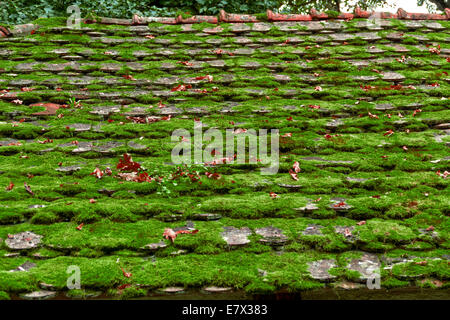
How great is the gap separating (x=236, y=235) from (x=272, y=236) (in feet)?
0.79

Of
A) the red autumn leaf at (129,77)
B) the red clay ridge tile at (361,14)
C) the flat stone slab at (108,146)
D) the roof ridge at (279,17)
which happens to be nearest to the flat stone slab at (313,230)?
the flat stone slab at (108,146)

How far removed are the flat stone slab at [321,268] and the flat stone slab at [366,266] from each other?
0.37 ft

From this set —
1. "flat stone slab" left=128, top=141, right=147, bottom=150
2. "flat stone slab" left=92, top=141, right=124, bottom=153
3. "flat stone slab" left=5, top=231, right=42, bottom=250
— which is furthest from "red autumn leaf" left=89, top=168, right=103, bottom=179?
"flat stone slab" left=5, top=231, right=42, bottom=250

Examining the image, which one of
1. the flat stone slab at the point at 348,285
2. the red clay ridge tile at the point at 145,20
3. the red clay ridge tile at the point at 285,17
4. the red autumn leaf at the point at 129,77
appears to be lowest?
the flat stone slab at the point at 348,285

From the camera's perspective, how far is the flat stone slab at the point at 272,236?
Result: 89.6 inches

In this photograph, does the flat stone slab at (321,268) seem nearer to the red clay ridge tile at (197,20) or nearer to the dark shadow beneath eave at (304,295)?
the dark shadow beneath eave at (304,295)

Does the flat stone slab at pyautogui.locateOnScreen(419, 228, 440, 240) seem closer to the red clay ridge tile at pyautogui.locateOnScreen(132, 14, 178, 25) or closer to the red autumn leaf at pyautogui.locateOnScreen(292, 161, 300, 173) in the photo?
the red autumn leaf at pyautogui.locateOnScreen(292, 161, 300, 173)

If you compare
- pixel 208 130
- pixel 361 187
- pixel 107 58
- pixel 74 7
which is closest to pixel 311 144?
pixel 361 187

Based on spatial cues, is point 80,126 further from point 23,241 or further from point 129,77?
point 23,241

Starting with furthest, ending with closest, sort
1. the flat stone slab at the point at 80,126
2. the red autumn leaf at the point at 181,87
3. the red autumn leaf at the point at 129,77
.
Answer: the red autumn leaf at the point at 129,77
the red autumn leaf at the point at 181,87
the flat stone slab at the point at 80,126

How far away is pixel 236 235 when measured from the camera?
2.32m

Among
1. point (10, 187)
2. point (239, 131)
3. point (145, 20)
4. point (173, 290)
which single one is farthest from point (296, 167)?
point (145, 20)

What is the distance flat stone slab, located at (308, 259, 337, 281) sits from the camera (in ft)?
6.64

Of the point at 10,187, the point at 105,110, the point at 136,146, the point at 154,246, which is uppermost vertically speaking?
the point at 105,110
